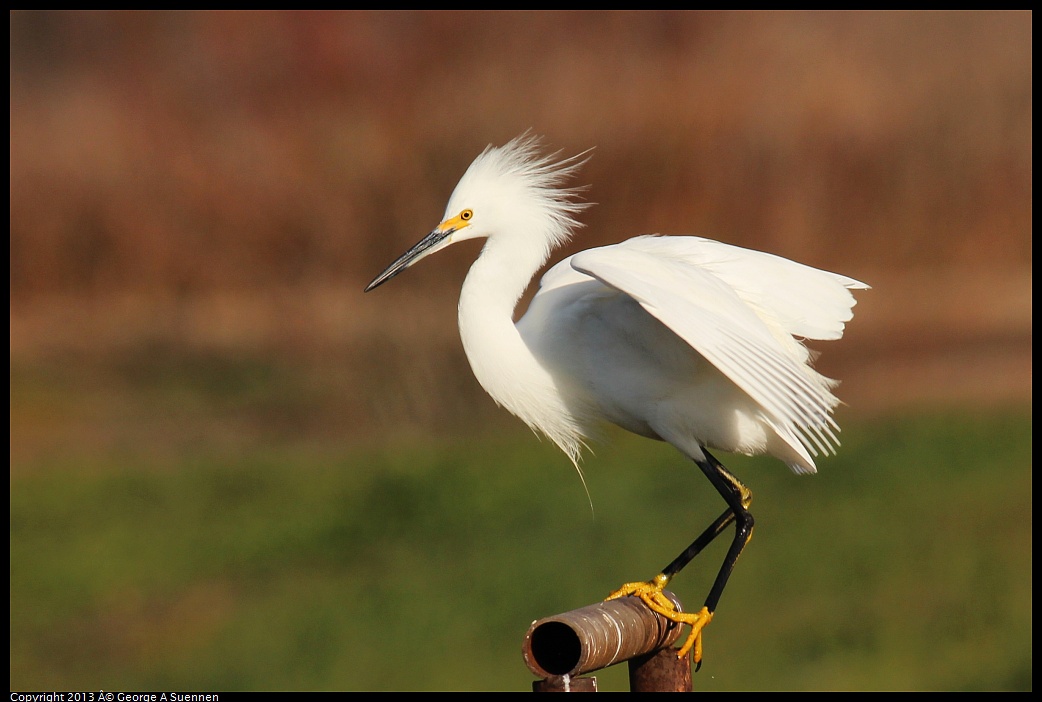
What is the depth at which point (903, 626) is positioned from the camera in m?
5.66

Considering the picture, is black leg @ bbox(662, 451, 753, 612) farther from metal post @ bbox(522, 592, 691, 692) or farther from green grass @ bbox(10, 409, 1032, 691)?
green grass @ bbox(10, 409, 1032, 691)

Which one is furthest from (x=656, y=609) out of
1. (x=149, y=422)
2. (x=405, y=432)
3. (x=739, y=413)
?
(x=149, y=422)

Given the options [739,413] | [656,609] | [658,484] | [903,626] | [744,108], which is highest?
[744,108]

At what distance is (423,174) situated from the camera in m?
8.12

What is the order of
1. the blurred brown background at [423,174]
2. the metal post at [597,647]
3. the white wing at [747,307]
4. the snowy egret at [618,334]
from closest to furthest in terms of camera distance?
the metal post at [597,647]
the white wing at [747,307]
the snowy egret at [618,334]
the blurred brown background at [423,174]

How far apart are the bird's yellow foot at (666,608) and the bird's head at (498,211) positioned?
868 millimetres

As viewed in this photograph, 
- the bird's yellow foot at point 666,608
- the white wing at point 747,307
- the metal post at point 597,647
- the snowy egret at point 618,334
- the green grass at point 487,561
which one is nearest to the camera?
the metal post at point 597,647

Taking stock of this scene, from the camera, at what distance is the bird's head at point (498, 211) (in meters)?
3.17

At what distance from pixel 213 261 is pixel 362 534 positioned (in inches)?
142

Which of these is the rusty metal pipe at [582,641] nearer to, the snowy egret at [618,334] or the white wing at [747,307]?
the snowy egret at [618,334]

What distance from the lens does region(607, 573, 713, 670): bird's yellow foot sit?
2.81 m

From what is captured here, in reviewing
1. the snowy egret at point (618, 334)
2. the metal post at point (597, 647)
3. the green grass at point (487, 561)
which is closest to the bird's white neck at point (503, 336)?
the snowy egret at point (618, 334)
